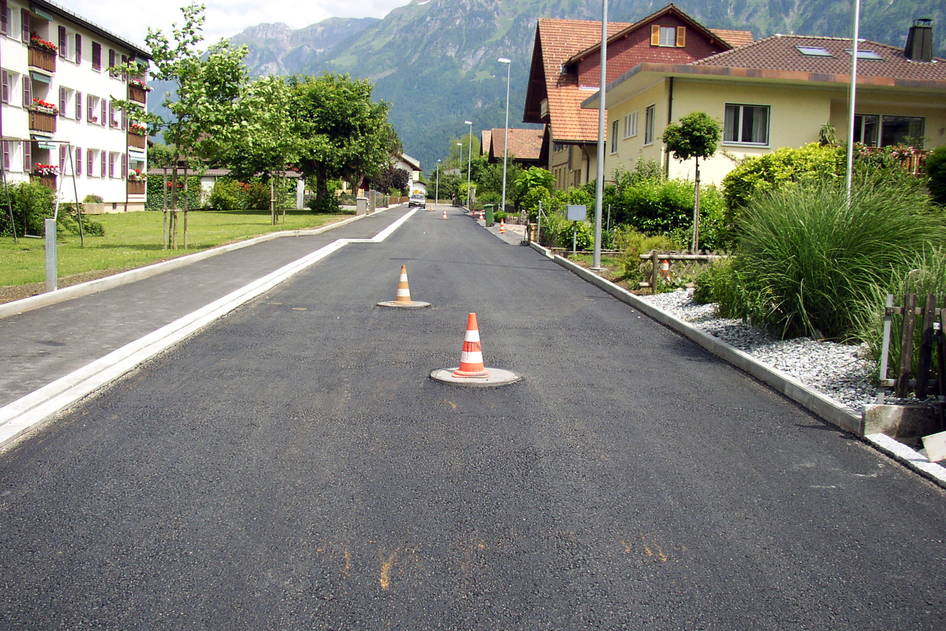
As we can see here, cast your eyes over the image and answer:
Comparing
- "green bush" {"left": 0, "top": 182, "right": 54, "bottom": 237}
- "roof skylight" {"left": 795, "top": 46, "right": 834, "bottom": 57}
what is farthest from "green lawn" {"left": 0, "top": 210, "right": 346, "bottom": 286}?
"roof skylight" {"left": 795, "top": 46, "right": 834, "bottom": 57}

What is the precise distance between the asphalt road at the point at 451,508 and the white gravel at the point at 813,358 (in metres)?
0.50

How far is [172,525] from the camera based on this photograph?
4641 mm

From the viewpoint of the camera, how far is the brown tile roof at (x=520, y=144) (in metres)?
80.0

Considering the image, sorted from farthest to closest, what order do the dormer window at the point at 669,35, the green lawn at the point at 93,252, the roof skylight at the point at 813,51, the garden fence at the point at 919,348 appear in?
the dormer window at the point at 669,35 → the roof skylight at the point at 813,51 → the green lawn at the point at 93,252 → the garden fence at the point at 919,348

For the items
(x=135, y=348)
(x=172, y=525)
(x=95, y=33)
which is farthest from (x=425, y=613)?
(x=95, y=33)

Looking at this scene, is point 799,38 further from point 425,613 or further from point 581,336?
point 425,613

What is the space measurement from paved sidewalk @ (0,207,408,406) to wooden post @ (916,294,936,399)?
716 cm

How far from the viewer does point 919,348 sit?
731 cm

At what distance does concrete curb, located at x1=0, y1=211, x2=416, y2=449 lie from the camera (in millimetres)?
6566

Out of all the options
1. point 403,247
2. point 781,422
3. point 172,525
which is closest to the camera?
point 172,525

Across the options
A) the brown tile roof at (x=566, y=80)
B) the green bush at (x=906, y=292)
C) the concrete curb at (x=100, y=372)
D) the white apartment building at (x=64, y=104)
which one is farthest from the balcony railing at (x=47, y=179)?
the green bush at (x=906, y=292)

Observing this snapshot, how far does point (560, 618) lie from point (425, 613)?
56 centimetres

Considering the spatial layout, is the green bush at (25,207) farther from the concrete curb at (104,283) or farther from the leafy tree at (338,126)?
the leafy tree at (338,126)

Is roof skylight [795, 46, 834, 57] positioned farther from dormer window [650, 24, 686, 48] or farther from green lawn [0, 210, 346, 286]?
green lawn [0, 210, 346, 286]
